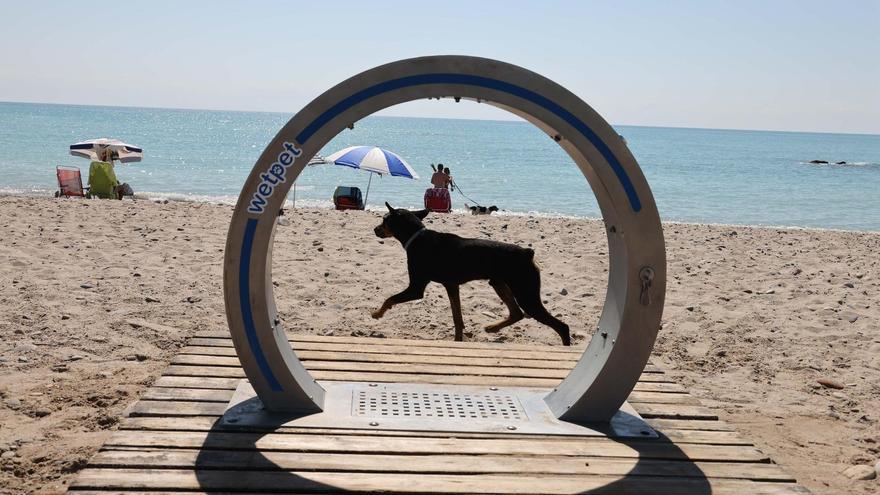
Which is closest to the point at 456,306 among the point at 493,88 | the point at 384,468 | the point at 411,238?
the point at 411,238

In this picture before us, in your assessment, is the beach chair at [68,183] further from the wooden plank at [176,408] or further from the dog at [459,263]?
the wooden plank at [176,408]

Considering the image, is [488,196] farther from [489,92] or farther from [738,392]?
[489,92]

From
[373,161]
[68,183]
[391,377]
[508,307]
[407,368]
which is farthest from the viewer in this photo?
[68,183]

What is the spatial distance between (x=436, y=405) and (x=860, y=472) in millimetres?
2737

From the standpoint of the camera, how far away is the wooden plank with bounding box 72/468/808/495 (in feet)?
11.9

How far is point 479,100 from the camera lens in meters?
4.39

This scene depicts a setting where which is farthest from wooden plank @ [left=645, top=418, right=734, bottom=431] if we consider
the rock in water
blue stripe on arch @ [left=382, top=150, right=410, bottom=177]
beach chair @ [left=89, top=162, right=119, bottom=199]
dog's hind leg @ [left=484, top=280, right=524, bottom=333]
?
beach chair @ [left=89, top=162, right=119, bottom=199]

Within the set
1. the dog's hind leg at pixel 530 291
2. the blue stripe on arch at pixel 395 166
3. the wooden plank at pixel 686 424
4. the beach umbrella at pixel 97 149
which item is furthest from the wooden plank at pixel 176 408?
the beach umbrella at pixel 97 149

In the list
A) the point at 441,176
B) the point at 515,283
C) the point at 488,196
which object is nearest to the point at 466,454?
the point at 515,283

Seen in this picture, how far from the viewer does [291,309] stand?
331 inches

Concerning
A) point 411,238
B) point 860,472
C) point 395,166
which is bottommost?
point 860,472

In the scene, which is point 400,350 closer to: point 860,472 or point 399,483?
point 399,483

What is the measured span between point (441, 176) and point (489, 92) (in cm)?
1599

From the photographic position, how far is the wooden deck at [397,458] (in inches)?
146
